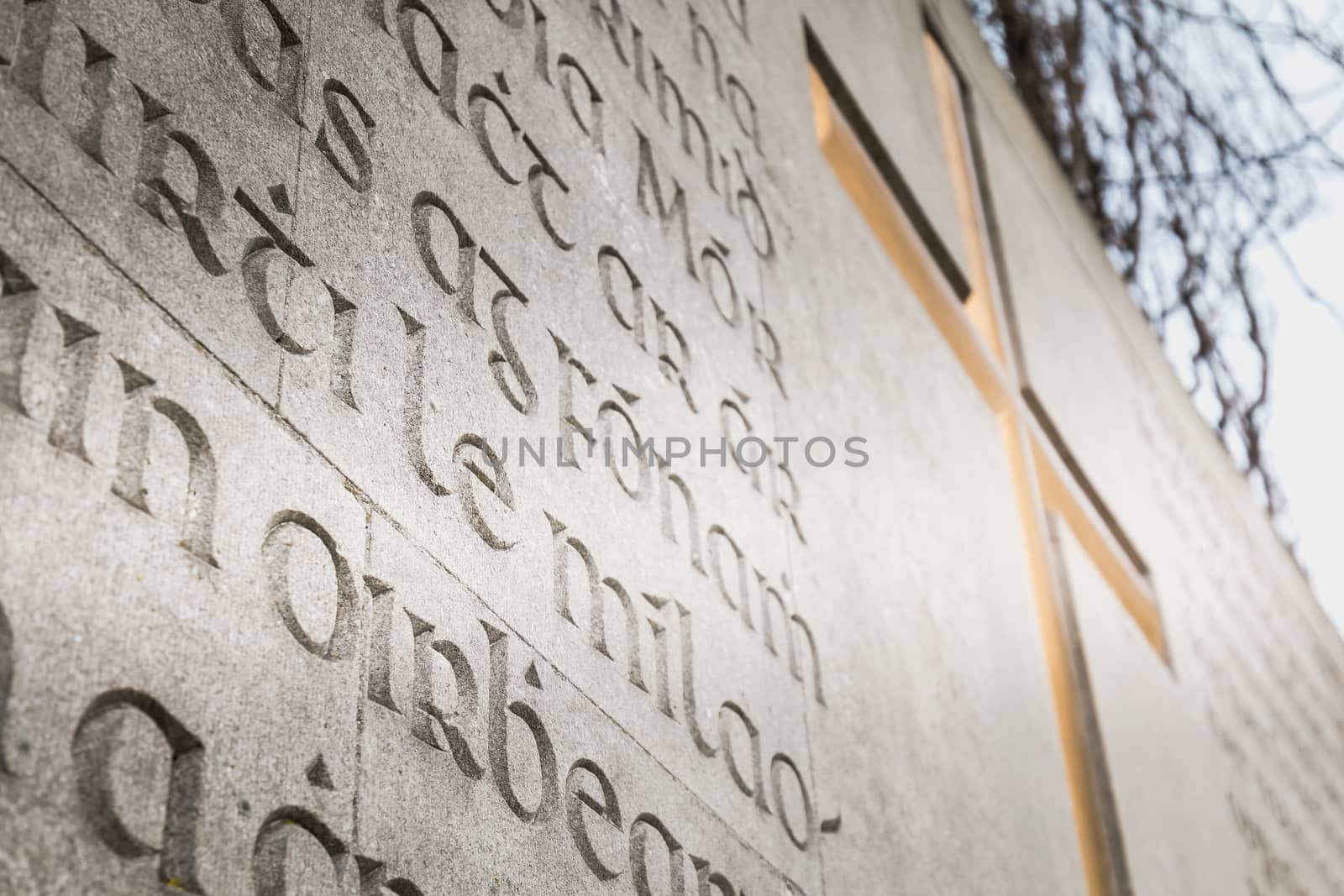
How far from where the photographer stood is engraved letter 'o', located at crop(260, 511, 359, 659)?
3.88 feet

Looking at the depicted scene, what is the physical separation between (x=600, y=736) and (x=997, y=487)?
2406 millimetres

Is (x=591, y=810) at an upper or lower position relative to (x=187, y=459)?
lower

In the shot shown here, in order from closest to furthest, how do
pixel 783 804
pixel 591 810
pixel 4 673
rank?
pixel 4 673, pixel 591 810, pixel 783 804

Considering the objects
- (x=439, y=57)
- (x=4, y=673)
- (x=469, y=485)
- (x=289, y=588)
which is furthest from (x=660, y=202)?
(x=4, y=673)

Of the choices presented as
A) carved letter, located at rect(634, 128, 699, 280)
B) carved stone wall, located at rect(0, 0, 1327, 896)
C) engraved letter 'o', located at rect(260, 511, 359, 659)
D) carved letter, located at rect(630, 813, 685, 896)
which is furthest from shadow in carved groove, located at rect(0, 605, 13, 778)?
carved letter, located at rect(634, 128, 699, 280)

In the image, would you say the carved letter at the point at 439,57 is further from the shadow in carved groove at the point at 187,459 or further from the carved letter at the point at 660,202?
the shadow in carved groove at the point at 187,459

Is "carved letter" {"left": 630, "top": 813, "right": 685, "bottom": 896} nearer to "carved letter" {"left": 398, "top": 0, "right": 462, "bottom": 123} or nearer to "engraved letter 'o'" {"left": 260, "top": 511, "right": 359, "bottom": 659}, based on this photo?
"engraved letter 'o'" {"left": 260, "top": 511, "right": 359, "bottom": 659}

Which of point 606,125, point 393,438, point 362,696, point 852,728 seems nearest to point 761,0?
point 606,125

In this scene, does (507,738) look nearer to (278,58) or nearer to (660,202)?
(278,58)

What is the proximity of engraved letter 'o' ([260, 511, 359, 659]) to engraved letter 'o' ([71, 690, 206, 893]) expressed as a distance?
0.49ft

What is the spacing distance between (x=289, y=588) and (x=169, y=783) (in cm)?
19

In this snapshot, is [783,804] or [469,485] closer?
[469,485]

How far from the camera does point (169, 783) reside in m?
1.04

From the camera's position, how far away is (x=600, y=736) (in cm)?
158
